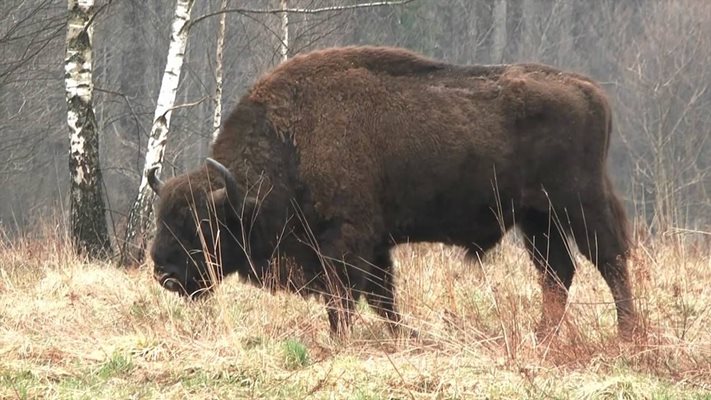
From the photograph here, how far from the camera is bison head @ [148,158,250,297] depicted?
26.8 feet

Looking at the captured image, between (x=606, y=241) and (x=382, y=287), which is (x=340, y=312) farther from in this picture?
(x=606, y=241)

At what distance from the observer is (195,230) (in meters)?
8.22

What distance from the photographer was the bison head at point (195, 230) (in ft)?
26.8

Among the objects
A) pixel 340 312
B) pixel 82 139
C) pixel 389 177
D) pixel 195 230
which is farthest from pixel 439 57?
pixel 340 312

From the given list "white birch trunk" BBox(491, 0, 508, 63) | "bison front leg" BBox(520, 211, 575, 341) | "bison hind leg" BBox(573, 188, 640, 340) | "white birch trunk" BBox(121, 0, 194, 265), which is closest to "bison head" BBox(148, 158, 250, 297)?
"bison front leg" BBox(520, 211, 575, 341)

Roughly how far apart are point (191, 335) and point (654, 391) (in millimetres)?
2944

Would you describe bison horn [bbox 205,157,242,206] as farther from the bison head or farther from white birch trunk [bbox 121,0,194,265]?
white birch trunk [bbox 121,0,194,265]

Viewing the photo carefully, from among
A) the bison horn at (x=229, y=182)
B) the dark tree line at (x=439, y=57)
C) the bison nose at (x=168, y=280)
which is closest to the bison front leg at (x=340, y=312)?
the bison horn at (x=229, y=182)

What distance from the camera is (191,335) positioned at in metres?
6.89

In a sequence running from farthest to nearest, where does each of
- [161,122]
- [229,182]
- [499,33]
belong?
1. [499,33]
2. [161,122]
3. [229,182]

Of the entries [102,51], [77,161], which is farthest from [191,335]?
[102,51]

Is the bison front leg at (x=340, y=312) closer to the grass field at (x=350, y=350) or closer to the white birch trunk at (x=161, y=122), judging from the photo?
the grass field at (x=350, y=350)

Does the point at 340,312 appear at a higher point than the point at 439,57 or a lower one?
higher

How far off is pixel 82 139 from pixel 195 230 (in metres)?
4.26
